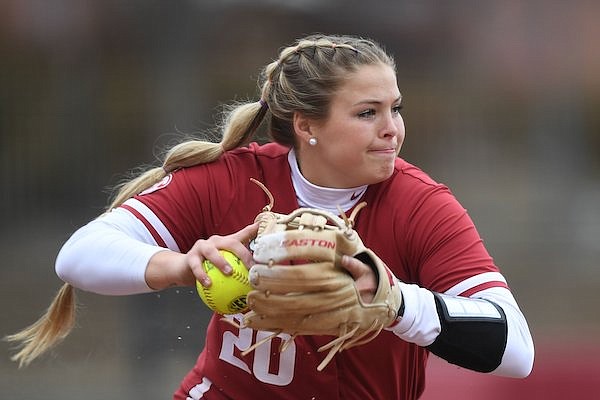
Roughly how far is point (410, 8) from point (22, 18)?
2156 millimetres

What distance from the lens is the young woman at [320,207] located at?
208 cm

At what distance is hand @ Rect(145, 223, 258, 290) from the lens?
6.32ft

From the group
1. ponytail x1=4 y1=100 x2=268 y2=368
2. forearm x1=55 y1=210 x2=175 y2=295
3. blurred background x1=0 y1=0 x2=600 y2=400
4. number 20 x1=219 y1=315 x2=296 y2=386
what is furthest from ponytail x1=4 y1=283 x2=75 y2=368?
blurred background x1=0 y1=0 x2=600 y2=400

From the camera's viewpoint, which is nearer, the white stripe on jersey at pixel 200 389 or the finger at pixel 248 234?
the finger at pixel 248 234

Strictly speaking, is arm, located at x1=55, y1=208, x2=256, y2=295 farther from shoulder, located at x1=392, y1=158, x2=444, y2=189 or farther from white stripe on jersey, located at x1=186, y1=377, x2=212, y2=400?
shoulder, located at x1=392, y1=158, x2=444, y2=189

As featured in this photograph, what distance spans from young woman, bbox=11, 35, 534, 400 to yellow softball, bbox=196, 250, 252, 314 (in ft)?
0.19

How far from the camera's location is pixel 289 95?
238 cm

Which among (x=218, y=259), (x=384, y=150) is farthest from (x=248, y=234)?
(x=384, y=150)

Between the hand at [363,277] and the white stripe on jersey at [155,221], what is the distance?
0.62 metres

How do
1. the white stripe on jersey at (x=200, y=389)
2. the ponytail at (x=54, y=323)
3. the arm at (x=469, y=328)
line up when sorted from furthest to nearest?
the ponytail at (x=54, y=323) < the white stripe on jersey at (x=200, y=389) < the arm at (x=469, y=328)

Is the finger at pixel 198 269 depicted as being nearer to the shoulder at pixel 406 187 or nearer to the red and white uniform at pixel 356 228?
the red and white uniform at pixel 356 228

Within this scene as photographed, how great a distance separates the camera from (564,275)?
231 inches

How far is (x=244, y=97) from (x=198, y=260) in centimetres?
356

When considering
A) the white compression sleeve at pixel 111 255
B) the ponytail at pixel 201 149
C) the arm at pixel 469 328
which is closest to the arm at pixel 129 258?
the white compression sleeve at pixel 111 255
